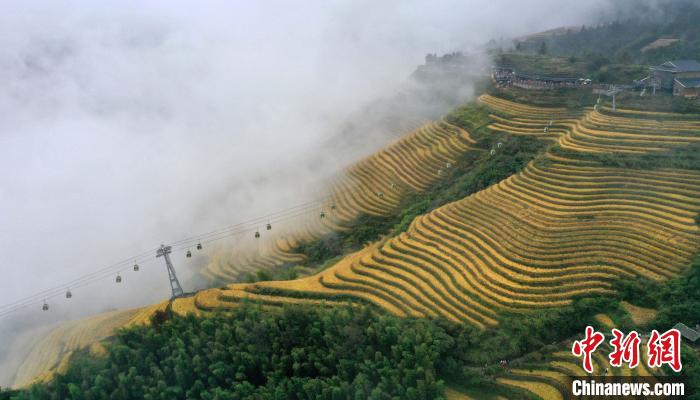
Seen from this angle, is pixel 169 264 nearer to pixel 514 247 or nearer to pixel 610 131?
pixel 514 247

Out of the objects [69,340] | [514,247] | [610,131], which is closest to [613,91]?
[610,131]

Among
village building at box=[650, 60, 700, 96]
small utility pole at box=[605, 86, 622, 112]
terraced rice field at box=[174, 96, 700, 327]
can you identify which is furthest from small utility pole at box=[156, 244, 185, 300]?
village building at box=[650, 60, 700, 96]

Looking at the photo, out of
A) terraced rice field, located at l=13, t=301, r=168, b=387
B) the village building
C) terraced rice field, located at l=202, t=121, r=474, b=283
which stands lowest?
terraced rice field, located at l=13, t=301, r=168, b=387

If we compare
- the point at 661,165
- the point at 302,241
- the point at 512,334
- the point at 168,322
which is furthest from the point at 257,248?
the point at 661,165

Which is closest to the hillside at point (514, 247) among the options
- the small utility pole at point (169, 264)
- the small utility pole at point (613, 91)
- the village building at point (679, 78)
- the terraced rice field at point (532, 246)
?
the terraced rice field at point (532, 246)

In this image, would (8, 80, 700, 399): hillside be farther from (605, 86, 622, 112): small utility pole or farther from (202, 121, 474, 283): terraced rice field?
(605, 86, 622, 112): small utility pole

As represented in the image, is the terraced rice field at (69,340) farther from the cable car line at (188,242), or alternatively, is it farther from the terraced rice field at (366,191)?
the cable car line at (188,242)
